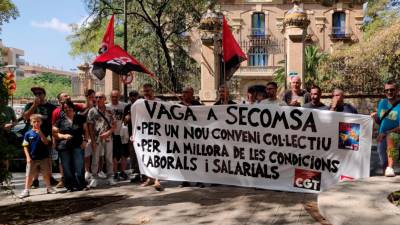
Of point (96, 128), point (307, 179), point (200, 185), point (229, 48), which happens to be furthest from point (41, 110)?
point (307, 179)

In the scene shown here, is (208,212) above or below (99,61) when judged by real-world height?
below

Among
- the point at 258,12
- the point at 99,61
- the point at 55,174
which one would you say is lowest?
the point at 55,174

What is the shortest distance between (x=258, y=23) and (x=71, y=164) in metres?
42.1

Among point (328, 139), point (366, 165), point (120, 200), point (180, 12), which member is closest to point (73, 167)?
point (120, 200)

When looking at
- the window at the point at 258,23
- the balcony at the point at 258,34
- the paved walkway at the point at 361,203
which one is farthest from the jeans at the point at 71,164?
the window at the point at 258,23

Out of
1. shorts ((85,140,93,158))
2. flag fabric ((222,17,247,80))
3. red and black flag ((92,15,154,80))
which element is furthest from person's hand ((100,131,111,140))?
flag fabric ((222,17,247,80))

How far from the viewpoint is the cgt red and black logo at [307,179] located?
22.0ft

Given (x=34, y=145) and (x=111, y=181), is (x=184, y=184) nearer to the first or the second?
(x=111, y=181)

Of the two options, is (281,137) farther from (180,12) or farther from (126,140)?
(180,12)

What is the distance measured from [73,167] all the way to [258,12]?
42.1 m

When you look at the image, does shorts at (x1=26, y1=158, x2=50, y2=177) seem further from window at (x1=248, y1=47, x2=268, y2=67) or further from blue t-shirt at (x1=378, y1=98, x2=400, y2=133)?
window at (x1=248, y1=47, x2=268, y2=67)

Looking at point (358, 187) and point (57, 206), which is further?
point (57, 206)

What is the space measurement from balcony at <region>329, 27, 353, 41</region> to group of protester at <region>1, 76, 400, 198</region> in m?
39.5

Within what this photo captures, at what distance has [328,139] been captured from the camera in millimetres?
6648
